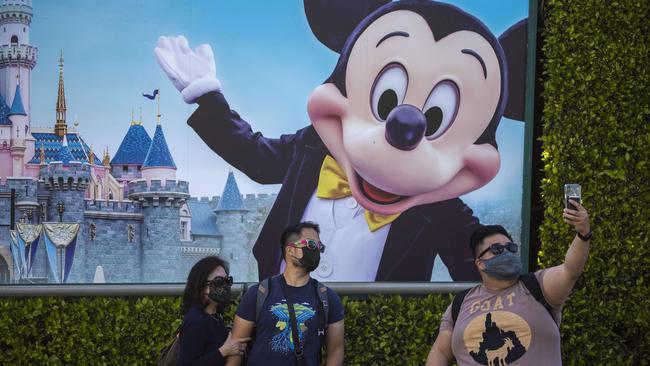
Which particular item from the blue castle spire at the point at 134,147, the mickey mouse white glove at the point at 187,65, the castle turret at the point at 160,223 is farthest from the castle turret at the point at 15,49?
the castle turret at the point at 160,223

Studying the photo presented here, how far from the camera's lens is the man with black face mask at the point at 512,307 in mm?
4102

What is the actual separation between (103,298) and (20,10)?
233 centimetres

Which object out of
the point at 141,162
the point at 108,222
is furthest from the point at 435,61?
the point at 108,222

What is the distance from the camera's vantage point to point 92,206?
703cm

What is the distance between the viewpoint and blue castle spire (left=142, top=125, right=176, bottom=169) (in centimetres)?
698

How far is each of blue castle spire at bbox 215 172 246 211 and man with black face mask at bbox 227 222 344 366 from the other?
2174mm

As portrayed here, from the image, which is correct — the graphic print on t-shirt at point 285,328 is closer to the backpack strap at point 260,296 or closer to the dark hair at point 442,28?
the backpack strap at point 260,296

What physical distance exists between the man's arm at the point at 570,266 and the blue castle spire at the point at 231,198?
10.9 feet

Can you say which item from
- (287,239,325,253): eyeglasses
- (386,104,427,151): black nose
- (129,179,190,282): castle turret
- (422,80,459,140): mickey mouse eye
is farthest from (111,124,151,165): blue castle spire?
(287,239,325,253): eyeglasses

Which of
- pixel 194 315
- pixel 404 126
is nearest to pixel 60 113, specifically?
pixel 404 126

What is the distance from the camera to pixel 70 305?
6.50m

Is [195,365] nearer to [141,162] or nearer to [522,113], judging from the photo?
[141,162]

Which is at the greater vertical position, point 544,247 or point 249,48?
point 249,48

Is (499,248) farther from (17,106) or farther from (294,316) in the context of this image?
(17,106)
